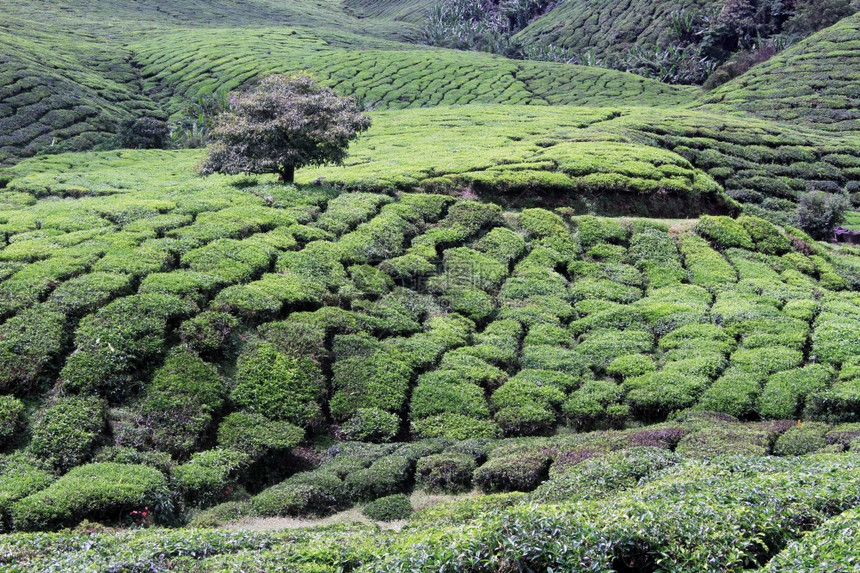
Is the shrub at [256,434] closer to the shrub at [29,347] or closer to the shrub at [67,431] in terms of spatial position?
the shrub at [67,431]

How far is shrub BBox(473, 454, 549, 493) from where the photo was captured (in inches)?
653

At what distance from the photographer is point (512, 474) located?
1662 centimetres

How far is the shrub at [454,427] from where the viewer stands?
1967 cm

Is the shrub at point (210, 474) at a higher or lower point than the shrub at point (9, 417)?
lower

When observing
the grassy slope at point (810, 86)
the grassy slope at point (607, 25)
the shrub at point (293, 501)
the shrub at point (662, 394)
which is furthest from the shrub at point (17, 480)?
the grassy slope at point (607, 25)

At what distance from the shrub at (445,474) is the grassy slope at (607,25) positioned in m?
93.8

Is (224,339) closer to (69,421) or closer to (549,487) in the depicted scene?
(69,421)

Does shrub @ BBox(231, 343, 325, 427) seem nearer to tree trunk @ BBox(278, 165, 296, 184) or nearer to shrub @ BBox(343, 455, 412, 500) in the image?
shrub @ BBox(343, 455, 412, 500)

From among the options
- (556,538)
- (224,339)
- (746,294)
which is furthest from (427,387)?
(746,294)

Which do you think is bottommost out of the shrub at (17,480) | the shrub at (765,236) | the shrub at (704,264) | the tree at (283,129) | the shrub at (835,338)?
the shrub at (17,480)

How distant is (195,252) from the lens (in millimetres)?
23984

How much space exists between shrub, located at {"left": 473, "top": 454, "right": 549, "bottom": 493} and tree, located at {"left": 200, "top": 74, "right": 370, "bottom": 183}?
16.9 meters

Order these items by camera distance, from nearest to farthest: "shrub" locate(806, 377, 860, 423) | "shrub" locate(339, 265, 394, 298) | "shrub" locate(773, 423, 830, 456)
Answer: "shrub" locate(773, 423, 830, 456), "shrub" locate(806, 377, 860, 423), "shrub" locate(339, 265, 394, 298)

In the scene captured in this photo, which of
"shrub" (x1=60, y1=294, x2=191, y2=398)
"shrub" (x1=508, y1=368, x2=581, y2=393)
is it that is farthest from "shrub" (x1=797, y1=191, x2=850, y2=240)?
"shrub" (x1=60, y1=294, x2=191, y2=398)
